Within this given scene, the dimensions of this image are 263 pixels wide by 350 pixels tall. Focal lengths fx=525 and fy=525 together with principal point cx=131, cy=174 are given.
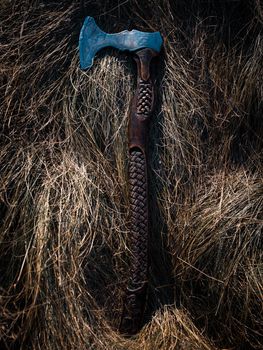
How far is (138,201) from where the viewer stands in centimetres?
147

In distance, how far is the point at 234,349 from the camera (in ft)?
4.75

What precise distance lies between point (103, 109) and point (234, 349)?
77cm

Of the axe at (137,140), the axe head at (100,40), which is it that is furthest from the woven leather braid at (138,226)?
the axe head at (100,40)

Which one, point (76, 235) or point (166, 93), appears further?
point (166, 93)

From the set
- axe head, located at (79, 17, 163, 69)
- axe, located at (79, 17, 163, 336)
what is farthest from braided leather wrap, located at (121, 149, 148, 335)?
axe head, located at (79, 17, 163, 69)

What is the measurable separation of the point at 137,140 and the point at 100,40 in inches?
12.3

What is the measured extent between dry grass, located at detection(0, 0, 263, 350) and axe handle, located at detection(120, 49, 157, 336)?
30 millimetres

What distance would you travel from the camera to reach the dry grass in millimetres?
1431

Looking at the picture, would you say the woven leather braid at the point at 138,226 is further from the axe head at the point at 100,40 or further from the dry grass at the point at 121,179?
the axe head at the point at 100,40

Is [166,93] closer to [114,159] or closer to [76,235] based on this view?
[114,159]

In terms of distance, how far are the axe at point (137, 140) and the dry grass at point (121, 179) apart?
0.03 meters

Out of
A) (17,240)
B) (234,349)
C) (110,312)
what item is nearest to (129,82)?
(17,240)

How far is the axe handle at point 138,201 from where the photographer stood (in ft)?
4.80

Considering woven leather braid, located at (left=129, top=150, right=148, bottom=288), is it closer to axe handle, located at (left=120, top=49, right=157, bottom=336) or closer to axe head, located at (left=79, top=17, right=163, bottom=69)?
axe handle, located at (left=120, top=49, right=157, bottom=336)
